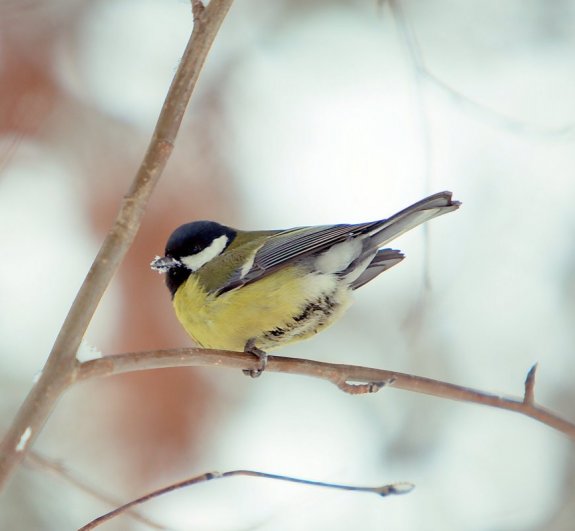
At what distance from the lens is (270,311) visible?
6.74 ft

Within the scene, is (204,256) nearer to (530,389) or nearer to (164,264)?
(164,264)

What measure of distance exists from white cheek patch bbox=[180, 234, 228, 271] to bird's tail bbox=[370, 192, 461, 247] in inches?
22.4

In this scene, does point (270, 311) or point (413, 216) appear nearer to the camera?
point (413, 216)

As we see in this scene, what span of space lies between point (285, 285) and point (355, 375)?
48 centimetres

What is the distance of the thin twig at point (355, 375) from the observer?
4.56ft

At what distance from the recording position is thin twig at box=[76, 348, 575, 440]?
139 cm

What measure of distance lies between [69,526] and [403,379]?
1755mm

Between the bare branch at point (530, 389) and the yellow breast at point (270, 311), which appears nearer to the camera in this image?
the bare branch at point (530, 389)

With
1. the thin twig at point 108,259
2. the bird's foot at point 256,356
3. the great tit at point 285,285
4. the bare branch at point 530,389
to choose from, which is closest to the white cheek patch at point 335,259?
the great tit at point 285,285

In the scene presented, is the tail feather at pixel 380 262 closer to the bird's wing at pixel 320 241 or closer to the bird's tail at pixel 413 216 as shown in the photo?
the bird's wing at pixel 320 241

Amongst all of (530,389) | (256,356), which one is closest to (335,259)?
(256,356)

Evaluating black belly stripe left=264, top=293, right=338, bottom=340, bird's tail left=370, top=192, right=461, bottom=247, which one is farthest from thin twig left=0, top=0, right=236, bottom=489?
black belly stripe left=264, top=293, right=338, bottom=340

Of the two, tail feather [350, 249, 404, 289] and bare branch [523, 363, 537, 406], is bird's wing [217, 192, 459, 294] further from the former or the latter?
bare branch [523, 363, 537, 406]

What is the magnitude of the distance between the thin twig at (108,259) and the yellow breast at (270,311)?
80 cm
